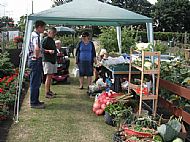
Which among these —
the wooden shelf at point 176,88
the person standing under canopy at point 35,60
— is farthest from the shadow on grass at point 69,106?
the wooden shelf at point 176,88

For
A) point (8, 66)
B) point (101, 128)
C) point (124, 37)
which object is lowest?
point (101, 128)

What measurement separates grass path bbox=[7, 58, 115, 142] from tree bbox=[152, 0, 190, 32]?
48119mm

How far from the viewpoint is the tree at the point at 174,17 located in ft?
171

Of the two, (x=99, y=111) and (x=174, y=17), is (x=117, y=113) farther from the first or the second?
(x=174, y=17)

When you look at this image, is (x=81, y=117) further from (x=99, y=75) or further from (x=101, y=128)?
(x=99, y=75)

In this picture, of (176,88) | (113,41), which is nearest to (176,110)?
(176,88)

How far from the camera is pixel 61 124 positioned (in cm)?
539

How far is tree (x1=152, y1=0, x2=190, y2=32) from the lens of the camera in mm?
52250

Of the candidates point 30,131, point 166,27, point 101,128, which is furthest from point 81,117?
point 166,27

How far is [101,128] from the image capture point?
17.3 ft

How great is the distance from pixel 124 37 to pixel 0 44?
5.18 m

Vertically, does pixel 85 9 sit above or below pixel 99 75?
above

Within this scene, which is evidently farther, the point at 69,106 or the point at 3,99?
the point at 69,106

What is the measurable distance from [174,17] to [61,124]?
51.3 metres
